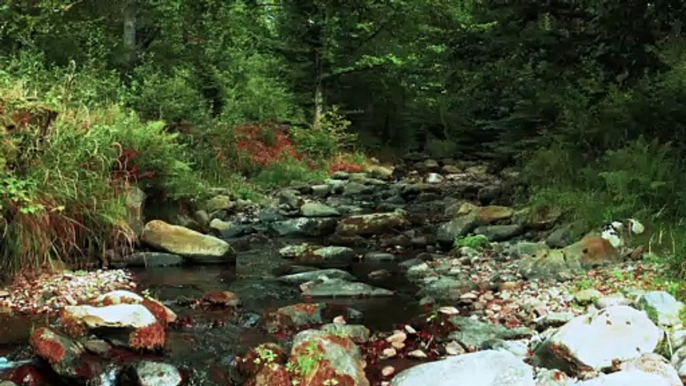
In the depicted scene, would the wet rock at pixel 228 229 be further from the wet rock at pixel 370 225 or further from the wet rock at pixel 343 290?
the wet rock at pixel 343 290

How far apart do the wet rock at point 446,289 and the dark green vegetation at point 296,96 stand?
1865 millimetres

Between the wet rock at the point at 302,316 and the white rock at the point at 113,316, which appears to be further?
the wet rock at the point at 302,316

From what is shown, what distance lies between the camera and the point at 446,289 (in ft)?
22.4

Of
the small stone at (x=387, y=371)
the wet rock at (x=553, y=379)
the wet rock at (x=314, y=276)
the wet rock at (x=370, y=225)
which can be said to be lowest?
the wet rock at (x=370, y=225)

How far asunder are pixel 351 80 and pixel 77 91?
13.2 meters

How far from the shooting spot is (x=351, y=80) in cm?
2161

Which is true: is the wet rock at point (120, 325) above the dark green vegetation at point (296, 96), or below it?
below

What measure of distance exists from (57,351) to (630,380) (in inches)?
137

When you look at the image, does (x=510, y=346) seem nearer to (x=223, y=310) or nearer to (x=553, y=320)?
(x=553, y=320)

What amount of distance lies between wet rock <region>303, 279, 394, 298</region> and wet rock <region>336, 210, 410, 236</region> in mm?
3082

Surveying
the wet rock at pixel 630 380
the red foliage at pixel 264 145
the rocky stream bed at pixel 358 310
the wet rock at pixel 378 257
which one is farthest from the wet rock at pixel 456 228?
the red foliage at pixel 264 145

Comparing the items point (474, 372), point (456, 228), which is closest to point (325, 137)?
point (456, 228)

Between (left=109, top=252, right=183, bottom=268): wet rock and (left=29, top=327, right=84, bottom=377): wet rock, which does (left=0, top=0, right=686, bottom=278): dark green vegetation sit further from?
(left=29, top=327, right=84, bottom=377): wet rock

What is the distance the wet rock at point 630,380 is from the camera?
3.56 metres
